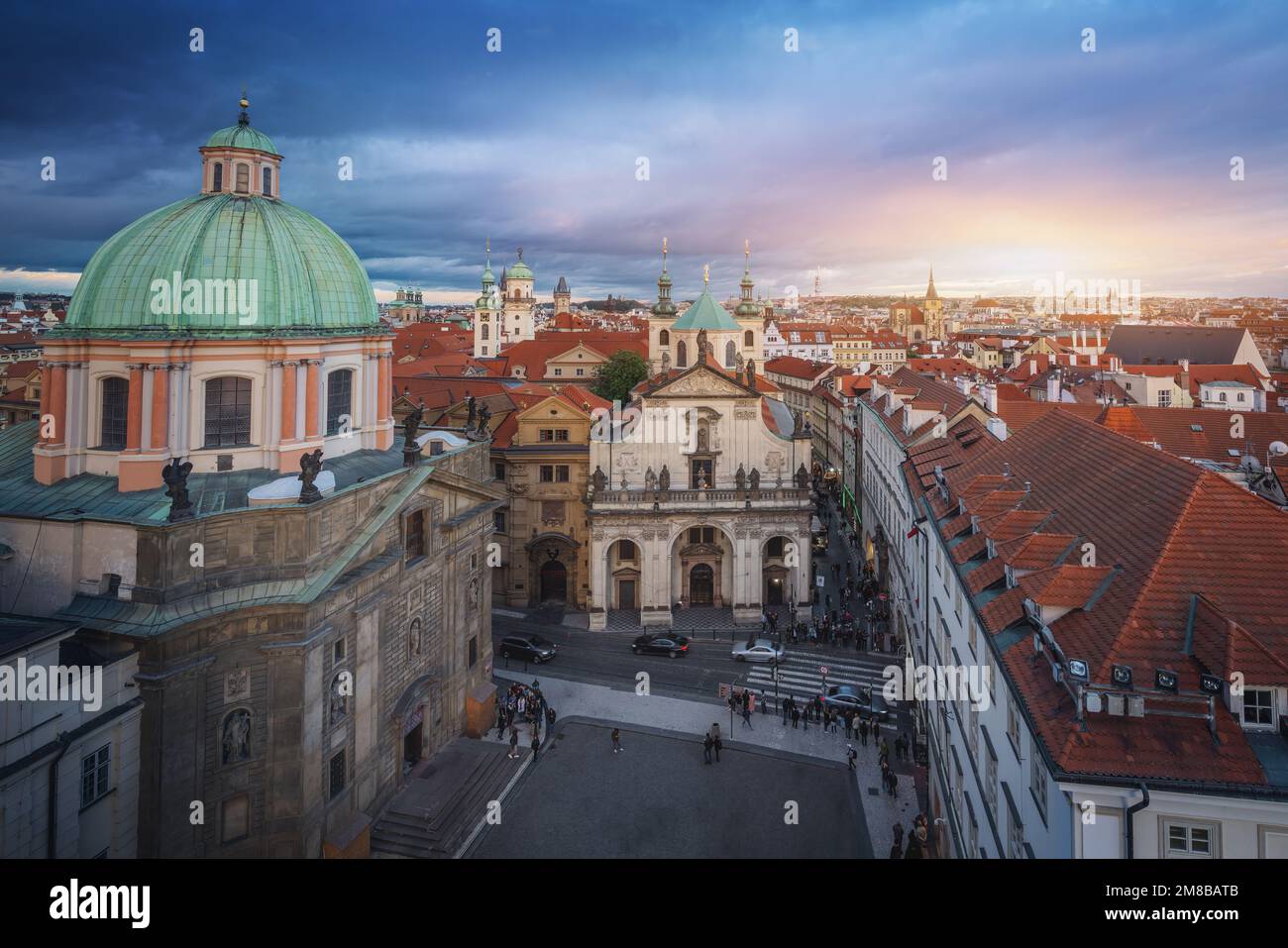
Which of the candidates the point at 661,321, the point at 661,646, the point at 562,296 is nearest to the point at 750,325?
the point at 661,321

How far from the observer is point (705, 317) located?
237 feet

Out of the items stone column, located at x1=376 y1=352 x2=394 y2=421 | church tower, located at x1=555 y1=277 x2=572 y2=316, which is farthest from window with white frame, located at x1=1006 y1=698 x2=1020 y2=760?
church tower, located at x1=555 y1=277 x2=572 y2=316

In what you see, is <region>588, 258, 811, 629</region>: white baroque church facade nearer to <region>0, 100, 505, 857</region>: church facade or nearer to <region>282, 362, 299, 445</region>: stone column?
<region>0, 100, 505, 857</region>: church facade

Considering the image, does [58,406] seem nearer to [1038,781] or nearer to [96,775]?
[96,775]

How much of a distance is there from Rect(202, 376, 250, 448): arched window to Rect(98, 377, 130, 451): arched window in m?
2.65

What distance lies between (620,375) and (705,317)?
52.9 ft

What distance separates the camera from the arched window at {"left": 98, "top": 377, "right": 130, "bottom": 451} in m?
27.0

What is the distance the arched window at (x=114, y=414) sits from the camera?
2705 centimetres

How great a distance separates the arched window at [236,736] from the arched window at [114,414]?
1040cm

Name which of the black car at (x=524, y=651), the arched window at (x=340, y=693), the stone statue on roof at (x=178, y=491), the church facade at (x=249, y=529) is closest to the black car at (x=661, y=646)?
the black car at (x=524, y=651)

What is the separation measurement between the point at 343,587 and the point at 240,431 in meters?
7.32

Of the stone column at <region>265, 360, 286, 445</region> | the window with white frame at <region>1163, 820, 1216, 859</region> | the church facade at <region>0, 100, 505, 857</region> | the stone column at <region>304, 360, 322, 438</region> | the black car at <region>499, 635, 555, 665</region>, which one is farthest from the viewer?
the black car at <region>499, 635, 555, 665</region>

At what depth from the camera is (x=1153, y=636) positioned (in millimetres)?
15148
